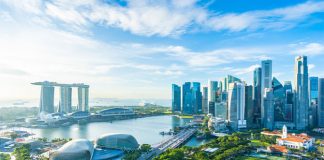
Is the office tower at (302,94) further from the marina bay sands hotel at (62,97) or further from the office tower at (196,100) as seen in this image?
the marina bay sands hotel at (62,97)

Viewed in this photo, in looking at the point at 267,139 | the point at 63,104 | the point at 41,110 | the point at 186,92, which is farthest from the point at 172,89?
the point at 267,139

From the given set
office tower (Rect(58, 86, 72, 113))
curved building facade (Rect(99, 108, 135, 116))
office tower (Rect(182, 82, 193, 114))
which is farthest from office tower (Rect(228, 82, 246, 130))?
office tower (Rect(58, 86, 72, 113))

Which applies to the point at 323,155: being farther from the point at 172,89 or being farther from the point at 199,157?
the point at 172,89

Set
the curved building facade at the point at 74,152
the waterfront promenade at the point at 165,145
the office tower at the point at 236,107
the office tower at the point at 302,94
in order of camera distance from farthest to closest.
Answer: the office tower at the point at 236,107 < the office tower at the point at 302,94 < the waterfront promenade at the point at 165,145 < the curved building facade at the point at 74,152

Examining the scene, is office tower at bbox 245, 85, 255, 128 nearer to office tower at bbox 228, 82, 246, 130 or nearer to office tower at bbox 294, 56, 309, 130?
office tower at bbox 228, 82, 246, 130

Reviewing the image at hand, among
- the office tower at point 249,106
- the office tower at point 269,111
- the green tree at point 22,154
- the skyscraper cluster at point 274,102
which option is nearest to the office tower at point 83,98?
the skyscraper cluster at point 274,102

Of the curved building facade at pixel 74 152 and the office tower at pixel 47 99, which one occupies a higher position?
the office tower at pixel 47 99

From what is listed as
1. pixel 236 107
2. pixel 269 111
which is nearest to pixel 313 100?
pixel 269 111
